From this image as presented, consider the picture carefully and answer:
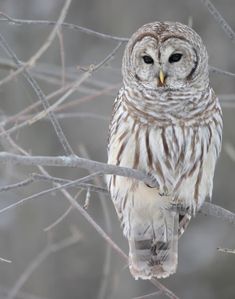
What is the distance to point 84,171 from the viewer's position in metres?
10.5

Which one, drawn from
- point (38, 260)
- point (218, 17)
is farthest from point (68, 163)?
point (38, 260)

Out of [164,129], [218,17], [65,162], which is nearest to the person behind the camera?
[65,162]

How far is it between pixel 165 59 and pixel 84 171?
Result: 4.91 meters

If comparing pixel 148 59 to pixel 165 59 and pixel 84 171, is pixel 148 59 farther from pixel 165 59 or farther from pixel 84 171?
pixel 84 171

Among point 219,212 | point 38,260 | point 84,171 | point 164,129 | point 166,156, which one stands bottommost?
point 84,171

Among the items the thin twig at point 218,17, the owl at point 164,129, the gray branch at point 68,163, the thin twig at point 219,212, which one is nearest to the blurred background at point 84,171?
the owl at point 164,129

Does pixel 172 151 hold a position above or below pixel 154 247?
above

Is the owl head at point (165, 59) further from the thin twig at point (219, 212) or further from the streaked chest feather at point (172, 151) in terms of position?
the thin twig at point (219, 212)

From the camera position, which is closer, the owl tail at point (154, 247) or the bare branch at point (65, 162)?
the bare branch at point (65, 162)

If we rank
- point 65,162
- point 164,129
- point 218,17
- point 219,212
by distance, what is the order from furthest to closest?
1. point 164,129
2. point 219,212
3. point 218,17
4. point 65,162

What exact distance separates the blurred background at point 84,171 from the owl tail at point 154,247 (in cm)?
427

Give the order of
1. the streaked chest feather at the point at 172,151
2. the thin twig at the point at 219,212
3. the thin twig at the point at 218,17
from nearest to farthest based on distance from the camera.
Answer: the thin twig at the point at 218,17 → the thin twig at the point at 219,212 → the streaked chest feather at the point at 172,151

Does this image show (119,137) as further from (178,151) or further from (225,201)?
(225,201)

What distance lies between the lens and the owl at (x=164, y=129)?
5.55 meters
